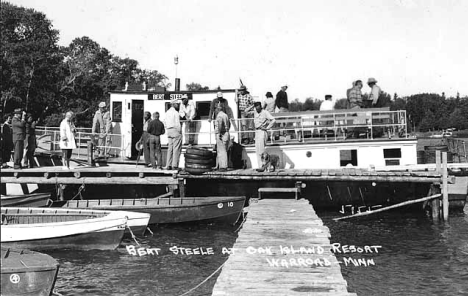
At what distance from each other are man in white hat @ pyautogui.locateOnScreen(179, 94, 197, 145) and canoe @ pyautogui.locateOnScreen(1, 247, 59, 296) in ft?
33.2

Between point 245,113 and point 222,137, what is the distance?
11.1 ft

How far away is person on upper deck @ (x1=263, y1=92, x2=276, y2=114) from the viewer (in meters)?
19.8

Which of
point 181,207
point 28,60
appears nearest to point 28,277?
point 181,207

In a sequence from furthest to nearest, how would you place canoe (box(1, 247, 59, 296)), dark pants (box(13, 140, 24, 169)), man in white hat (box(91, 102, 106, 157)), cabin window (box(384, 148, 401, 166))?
man in white hat (box(91, 102, 106, 157)) < cabin window (box(384, 148, 401, 166)) < dark pants (box(13, 140, 24, 169)) < canoe (box(1, 247, 59, 296))

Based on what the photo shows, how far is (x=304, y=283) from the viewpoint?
6262 millimetres

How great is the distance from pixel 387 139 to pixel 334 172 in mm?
3151

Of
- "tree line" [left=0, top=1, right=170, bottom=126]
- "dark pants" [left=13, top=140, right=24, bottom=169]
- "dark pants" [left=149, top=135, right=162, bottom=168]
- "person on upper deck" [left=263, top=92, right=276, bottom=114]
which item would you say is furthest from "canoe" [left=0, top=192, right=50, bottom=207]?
"tree line" [left=0, top=1, right=170, bottom=126]

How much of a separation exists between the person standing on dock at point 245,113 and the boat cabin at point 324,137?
0.06 metres

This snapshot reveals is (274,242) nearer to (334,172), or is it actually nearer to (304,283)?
(304,283)

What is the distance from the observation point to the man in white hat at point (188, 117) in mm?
18781

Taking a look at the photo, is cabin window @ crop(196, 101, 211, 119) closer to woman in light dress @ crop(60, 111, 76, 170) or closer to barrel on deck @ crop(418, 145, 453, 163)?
woman in light dress @ crop(60, 111, 76, 170)

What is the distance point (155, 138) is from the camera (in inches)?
669

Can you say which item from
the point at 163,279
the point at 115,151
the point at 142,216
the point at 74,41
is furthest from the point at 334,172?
the point at 74,41

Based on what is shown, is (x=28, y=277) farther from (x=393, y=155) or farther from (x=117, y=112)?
(x=393, y=155)
